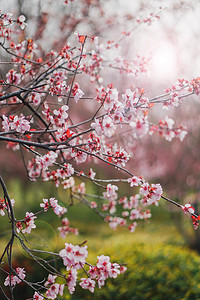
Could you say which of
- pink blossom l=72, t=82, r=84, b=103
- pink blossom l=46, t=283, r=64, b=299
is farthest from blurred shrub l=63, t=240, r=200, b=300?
pink blossom l=72, t=82, r=84, b=103

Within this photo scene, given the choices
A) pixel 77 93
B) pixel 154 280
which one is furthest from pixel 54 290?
pixel 154 280

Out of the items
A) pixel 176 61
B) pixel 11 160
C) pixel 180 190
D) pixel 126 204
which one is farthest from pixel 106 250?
pixel 11 160

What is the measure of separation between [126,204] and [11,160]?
8.97 meters

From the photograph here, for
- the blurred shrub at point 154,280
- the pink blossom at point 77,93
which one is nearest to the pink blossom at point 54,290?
the pink blossom at point 77,93

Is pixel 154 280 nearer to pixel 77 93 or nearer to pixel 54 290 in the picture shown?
pixel 54 290

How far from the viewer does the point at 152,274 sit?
3738 mm

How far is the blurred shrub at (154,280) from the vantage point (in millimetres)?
3525

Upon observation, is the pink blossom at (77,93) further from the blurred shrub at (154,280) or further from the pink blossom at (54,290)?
the blurred shrub at (154,280)

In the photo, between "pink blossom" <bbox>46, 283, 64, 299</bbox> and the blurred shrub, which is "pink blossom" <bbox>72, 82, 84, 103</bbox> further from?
the blurred shrub

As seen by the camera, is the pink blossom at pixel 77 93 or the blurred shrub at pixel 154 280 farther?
the blurred shrub at pixel 154 280

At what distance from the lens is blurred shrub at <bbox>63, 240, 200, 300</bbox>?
3525 mm

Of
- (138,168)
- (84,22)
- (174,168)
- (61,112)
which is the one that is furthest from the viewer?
(138,168)

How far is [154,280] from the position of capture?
3.69 meters

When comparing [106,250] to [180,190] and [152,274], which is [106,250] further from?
[180,190]
